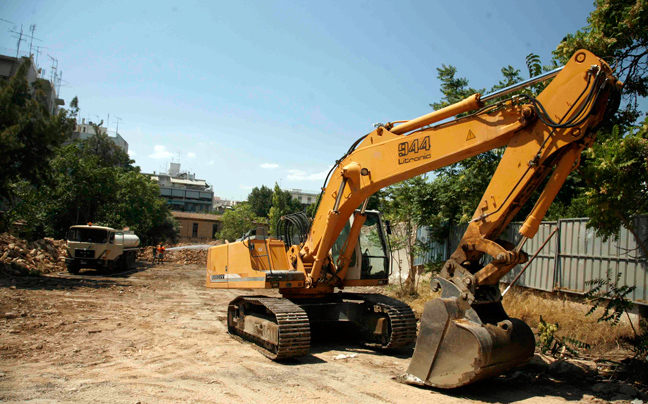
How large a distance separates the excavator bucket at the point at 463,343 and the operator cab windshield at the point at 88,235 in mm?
20362

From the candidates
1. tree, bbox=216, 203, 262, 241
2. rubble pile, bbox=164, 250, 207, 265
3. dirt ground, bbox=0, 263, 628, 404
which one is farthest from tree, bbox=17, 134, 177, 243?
dirt ground, bbox=0, 263, 628, 404

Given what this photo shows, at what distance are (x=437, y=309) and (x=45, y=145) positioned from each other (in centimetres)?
1919

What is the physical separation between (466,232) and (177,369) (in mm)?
4597

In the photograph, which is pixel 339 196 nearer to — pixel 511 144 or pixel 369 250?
pixel 369 250

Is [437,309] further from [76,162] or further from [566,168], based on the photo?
[76,162]

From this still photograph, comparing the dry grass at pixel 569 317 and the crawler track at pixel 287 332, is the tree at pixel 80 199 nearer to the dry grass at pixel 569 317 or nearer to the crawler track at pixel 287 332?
the crawler track at pixel 287 332

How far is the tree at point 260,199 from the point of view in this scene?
77.1 meters

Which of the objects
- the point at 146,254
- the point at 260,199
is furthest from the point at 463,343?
the point at 260,199

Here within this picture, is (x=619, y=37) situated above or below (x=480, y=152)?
above

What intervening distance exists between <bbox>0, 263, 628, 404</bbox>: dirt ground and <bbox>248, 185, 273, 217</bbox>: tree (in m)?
65.4

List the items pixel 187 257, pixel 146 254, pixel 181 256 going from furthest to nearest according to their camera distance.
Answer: pixel 146 254
pixel 181 256
pixel 187 257

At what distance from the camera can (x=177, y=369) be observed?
6.66 metres

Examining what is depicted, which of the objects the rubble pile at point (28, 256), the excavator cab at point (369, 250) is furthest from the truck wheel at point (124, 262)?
the excavator cab at point (369, 250)

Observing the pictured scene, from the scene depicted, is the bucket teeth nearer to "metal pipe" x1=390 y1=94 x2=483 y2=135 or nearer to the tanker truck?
"metal pipe" x1=390 y1=94 x2=483 y2=135
